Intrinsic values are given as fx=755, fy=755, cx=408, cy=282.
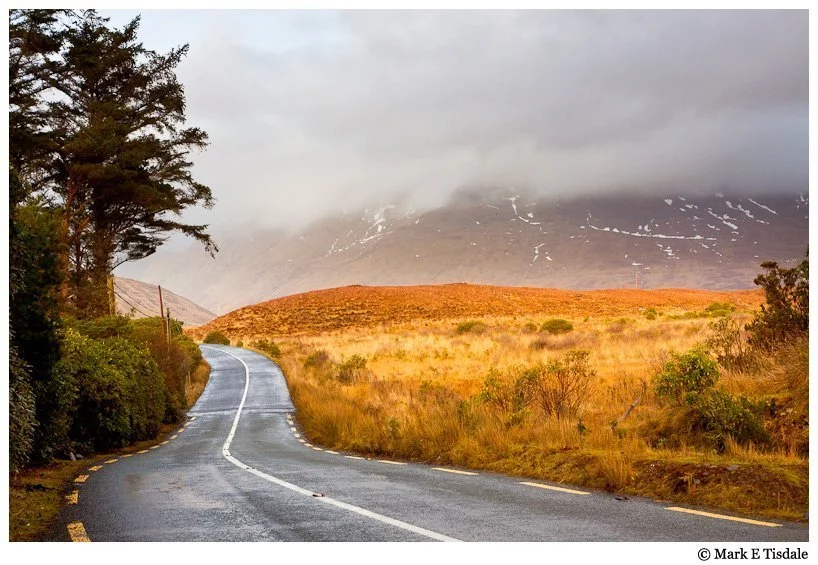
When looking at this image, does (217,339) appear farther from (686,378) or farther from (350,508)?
(350,508)

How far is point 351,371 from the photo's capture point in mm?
38531

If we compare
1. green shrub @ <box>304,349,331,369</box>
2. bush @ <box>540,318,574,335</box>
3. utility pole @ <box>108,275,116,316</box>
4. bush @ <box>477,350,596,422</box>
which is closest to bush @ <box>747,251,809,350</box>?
bush @ <box>477,350,596,422</box>

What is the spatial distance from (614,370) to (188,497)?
59.0 ft

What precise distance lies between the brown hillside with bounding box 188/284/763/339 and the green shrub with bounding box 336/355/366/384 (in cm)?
5001

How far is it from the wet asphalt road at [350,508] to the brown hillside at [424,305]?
3025 inches

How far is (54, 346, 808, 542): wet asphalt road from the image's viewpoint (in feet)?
26.6

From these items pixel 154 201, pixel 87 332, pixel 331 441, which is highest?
pixel 154 201

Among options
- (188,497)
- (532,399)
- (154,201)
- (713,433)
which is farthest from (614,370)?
(154,201)

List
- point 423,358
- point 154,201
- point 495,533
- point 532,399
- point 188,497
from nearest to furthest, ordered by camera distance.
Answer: point 495,533, point 188,497, point 532,399, point 154,201, point 423,358

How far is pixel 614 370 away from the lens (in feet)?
85.7

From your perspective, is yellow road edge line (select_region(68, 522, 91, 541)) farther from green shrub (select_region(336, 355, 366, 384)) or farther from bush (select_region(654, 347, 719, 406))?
green shrub (select_region(336, 355, 366, 384))

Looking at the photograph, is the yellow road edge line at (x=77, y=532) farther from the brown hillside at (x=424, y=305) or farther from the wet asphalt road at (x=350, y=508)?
the brown hillside at (x=424, y=305)
